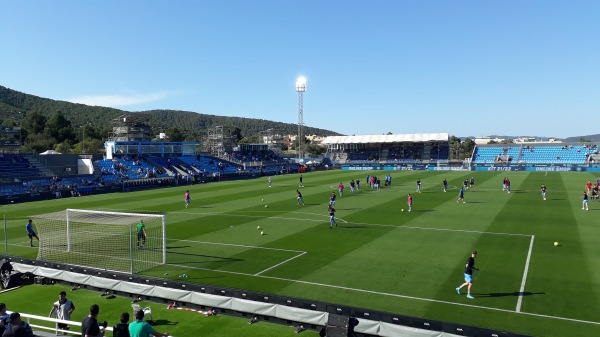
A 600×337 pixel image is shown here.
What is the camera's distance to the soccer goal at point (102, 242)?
19547 mm

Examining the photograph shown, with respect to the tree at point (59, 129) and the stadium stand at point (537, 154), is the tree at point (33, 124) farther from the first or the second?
the stadium stand at point (537, 154)

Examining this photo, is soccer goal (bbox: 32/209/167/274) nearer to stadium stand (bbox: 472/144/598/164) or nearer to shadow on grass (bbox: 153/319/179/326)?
shadow on grass (bbox: 153/319/179/326)

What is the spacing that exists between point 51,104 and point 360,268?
19188 centimetres

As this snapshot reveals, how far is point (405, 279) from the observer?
16.8 metres

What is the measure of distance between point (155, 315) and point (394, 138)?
103169 millimetres

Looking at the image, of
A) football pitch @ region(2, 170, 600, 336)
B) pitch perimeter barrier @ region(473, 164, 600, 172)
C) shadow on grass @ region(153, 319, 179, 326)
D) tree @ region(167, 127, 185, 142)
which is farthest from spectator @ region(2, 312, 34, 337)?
tree @ region(167, 127, 185, 142)

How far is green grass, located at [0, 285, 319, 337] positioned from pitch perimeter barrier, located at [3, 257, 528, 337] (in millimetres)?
301

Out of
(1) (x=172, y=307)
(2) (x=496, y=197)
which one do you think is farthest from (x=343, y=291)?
(2) (x=496, y=197)

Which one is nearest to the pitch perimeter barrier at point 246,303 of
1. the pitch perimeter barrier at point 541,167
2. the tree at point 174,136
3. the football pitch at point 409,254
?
the football pitch at point 409,254

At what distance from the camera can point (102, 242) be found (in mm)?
23953

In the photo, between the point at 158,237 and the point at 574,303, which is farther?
the point at 158,237

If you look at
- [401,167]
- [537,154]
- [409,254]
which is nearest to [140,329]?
[409,254]

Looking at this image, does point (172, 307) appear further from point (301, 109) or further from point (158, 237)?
point (301, 109)

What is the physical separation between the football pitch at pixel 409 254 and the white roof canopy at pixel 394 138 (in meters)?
68.8
